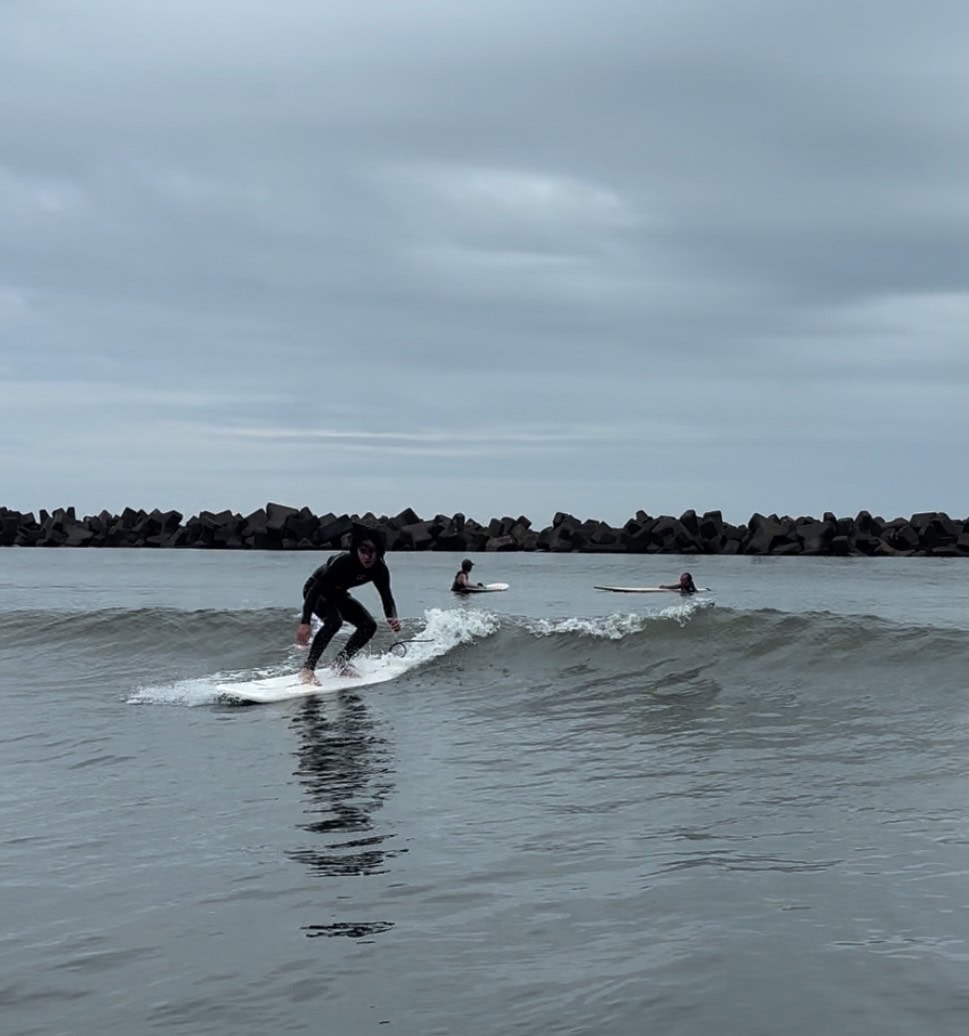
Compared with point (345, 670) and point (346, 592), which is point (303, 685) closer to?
point (345, 670)

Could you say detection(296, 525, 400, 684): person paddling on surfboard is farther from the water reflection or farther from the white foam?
the water reflection

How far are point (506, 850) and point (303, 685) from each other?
846 cm

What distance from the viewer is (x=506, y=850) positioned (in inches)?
286

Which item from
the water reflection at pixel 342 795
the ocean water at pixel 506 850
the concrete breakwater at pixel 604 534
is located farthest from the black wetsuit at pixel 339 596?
the concrete breakwater at pixel 604 534

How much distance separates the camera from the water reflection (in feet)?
22.5

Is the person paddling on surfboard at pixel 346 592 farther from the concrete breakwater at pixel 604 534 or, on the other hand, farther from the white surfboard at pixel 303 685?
the concrete breakwater at pixel 604 534

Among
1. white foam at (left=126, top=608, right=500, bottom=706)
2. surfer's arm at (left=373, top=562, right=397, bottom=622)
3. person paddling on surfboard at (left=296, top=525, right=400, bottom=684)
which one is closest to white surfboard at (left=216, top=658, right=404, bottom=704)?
white foam at (left=126, top=608, right=500, bottom=706)

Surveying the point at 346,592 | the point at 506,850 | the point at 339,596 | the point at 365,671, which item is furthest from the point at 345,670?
the point at 506,850

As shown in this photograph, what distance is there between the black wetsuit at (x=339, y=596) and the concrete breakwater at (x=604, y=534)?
56.5 m

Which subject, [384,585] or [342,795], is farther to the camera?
[384,585]

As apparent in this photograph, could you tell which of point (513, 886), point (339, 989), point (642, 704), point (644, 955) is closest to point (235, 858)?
point (513, 886)

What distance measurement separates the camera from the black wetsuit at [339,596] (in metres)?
15.2

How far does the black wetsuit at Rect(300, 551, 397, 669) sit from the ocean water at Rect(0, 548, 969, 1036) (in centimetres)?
97

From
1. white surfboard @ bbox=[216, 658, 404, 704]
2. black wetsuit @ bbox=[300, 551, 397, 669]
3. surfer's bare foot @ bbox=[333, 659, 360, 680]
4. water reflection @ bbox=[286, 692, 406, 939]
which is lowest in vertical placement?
water reflection @ bbox=[286, 692, 406, 939]
